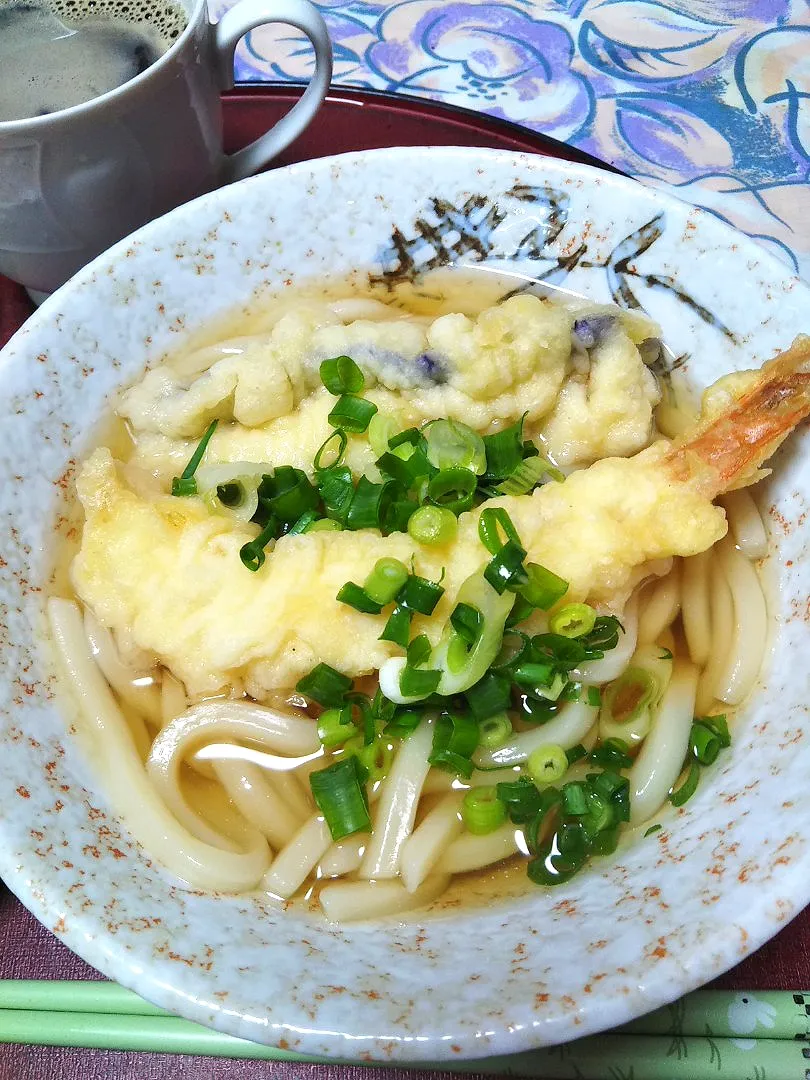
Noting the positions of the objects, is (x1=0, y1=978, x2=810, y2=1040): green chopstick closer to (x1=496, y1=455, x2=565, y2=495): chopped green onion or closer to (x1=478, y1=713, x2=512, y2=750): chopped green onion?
(x1=478, y1=713, x2=512, y2=750): chopped green onion

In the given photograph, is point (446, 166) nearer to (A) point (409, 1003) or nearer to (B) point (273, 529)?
(B) point (273, 529)

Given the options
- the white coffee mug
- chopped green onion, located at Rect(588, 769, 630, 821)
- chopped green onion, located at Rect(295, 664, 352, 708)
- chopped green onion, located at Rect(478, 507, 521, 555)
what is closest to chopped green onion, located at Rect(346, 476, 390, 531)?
chopped green onion, located at Rect(478, 507, 521, 555)

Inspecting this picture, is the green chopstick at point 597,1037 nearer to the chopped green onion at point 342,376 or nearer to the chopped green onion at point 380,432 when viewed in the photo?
the chopped green onion at point 380,432

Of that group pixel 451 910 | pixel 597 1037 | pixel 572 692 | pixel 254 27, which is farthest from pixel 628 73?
pixel 597 1037

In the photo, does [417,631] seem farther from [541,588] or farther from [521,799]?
[521,799]

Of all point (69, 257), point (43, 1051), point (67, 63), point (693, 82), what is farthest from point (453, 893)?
point (693, 82)
